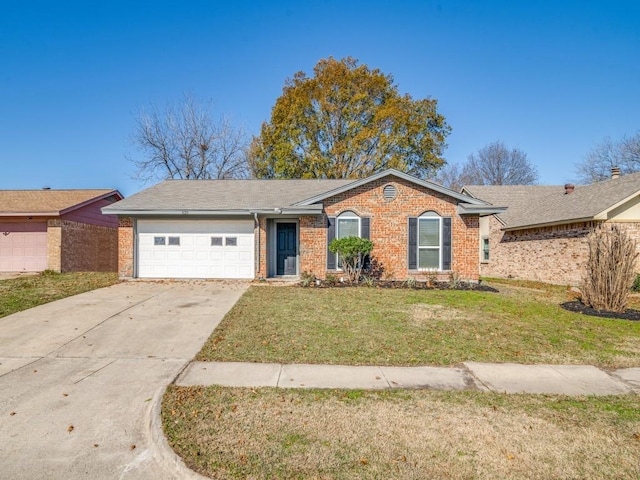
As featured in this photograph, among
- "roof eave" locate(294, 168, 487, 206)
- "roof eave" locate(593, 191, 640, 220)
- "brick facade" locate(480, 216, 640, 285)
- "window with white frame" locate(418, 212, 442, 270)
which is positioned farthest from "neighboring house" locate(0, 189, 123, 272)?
"roof eave" locate(593, 191, 640, 220)

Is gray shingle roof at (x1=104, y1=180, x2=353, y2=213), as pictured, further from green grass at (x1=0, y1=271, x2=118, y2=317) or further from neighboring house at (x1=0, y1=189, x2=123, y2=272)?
neighboring house at (x1=0, y1=189, x2=123, y2=272)

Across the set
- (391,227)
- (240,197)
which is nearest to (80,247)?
(240,197)

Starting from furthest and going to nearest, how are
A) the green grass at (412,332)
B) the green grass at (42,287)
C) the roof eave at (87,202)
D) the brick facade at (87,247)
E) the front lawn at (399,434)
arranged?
the brick facade at (87,247) → the roof eave at (87,202) → the green grass at (42,287) → the green grass at (412,332) → the front lawn at (399,434)

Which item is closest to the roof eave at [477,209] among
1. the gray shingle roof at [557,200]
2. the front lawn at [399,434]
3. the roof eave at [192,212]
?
the gray shingle roof at [557,200]

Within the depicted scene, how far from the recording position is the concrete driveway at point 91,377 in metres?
3.35

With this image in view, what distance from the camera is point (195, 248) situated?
14.3 metres

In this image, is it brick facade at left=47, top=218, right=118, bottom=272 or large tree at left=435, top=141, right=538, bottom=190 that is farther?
large tree at left=435, top=141, right=538, bottom=190

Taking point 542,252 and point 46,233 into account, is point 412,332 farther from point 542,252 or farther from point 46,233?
point 46,233

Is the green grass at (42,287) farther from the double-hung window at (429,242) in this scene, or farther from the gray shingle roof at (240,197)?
the double-hung window at (429,242)

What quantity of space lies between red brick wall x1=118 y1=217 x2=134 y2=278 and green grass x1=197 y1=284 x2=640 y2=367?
19.4 ft

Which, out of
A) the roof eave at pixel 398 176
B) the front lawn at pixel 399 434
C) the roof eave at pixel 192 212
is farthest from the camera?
the roof eave at pixel 192 212

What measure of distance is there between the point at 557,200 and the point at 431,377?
56.5 feet

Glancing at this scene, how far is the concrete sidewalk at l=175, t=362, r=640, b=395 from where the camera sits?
16.1ft

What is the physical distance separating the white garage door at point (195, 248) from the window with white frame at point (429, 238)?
6098 millimetres
